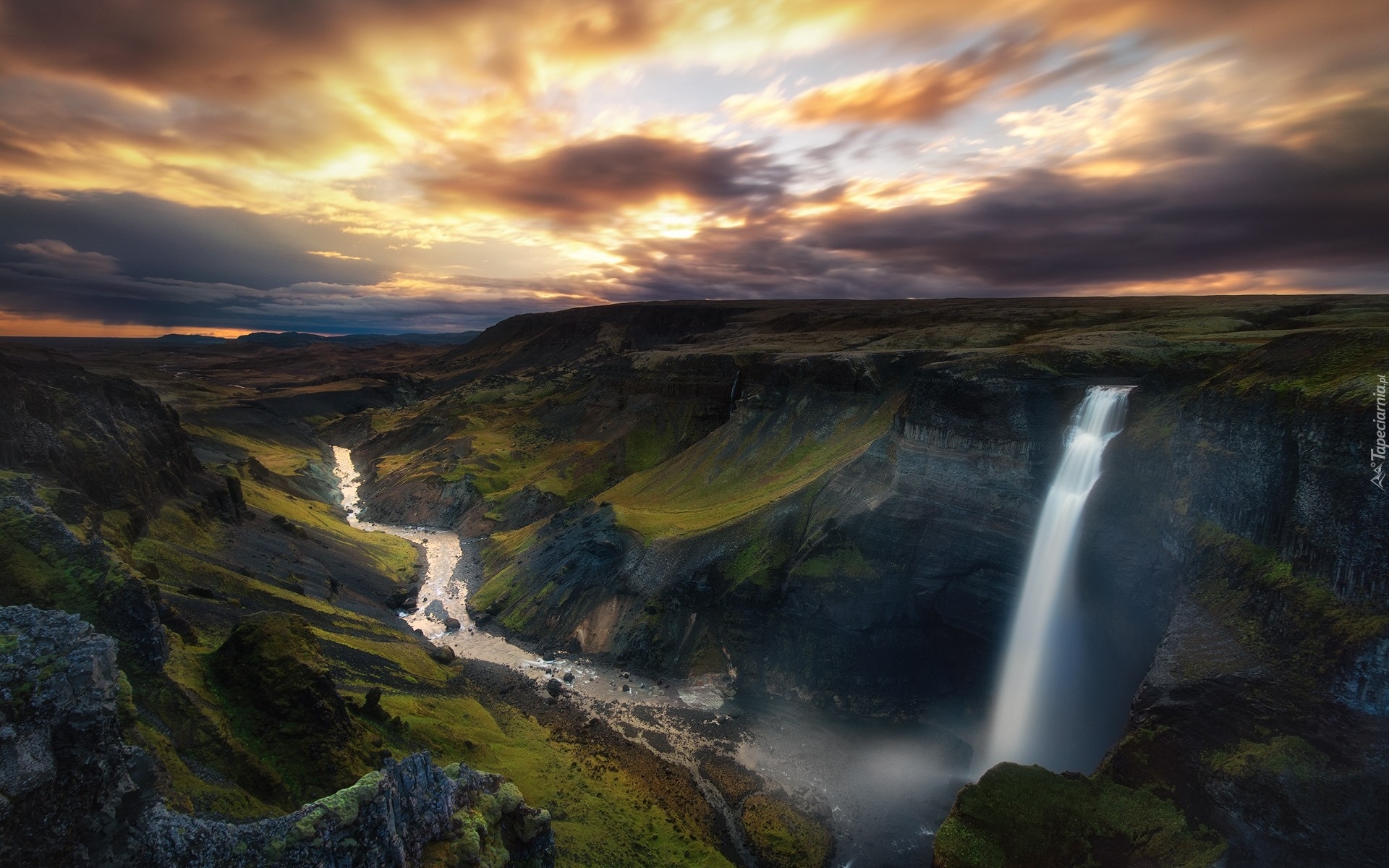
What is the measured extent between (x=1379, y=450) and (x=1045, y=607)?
913 inches

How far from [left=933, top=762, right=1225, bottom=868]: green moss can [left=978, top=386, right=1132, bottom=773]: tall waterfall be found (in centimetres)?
1347

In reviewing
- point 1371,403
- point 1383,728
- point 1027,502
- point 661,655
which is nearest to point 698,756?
point 661,655

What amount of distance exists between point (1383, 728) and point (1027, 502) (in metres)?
25.4

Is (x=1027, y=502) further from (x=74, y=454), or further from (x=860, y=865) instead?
(x=74, y=454)

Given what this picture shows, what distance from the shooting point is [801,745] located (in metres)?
47.9

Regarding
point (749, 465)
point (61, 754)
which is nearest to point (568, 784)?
point (61, 754)

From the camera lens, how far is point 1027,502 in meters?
48.8

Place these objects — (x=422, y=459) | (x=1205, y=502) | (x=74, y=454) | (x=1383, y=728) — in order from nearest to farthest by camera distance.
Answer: (x=1383, y=728) < (x=1205, y=502) < (x=74, y=454) < (x=422, y=459)

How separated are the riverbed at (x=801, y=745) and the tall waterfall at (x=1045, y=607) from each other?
4.14 m

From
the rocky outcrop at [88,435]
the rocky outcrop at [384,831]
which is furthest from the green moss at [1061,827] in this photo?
the rocky outcrop at [88,435]

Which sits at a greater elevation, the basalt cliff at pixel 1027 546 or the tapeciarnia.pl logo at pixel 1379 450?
the tapeciarnia.pl logo at pixel 1379 450

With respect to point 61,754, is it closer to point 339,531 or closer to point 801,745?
point 801,745

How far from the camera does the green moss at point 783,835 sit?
36906mm

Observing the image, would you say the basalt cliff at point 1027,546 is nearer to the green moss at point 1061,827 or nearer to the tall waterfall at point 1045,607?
the green moss at point 1061,827
